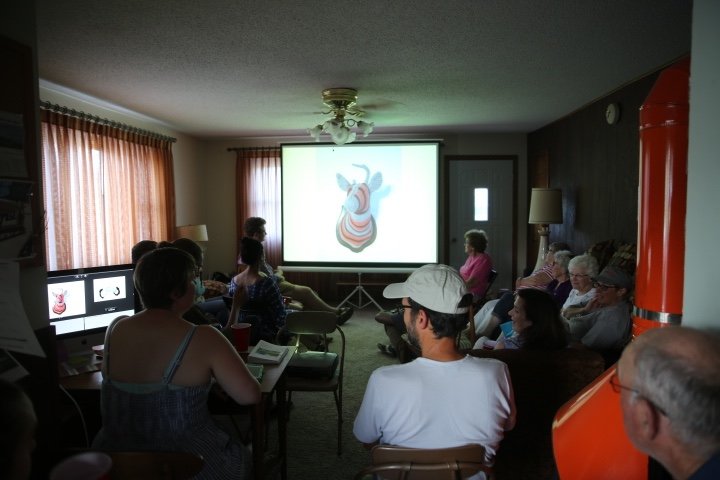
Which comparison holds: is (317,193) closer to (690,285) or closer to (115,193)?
(115,193)

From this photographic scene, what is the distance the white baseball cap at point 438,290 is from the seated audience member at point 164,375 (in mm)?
627

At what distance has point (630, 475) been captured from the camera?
1115 mm

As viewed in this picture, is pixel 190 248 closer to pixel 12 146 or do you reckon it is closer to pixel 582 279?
pixel 12 146

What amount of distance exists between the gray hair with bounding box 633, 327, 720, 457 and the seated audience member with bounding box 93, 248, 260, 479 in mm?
1139

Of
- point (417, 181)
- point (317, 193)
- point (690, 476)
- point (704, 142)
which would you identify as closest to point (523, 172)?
point (417, 181)

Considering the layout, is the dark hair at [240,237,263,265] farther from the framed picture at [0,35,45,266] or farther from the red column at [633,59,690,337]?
the red column at [633,59,690,337]

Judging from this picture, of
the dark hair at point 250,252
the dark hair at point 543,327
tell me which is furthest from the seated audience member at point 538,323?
the dark hair at point 250,252

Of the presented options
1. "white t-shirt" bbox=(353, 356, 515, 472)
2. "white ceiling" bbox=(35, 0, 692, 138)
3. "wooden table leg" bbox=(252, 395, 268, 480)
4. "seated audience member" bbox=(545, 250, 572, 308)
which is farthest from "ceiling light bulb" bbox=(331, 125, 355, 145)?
"white t-shirt" bbox=(353, 356, 515, 472)

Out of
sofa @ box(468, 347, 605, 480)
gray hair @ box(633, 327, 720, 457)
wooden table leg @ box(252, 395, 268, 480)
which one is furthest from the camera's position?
sofa @ box(468, 347, 605, 480)

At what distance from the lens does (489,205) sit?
6594mm

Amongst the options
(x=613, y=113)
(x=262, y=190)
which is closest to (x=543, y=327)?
(x=613, y=113)

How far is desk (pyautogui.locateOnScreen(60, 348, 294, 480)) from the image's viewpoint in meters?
1.77

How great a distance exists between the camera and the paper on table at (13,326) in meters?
1.08

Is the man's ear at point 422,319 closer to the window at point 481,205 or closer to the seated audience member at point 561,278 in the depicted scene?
the seated audience member at point 561,278
